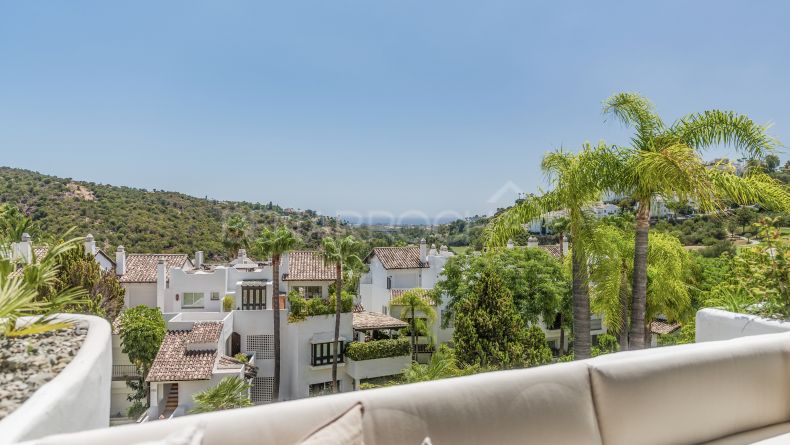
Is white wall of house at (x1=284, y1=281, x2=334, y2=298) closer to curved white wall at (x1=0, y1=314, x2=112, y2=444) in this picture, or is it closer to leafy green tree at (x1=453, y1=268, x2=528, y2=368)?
leafy green tree at (x1=453, y1=268, x2=528, y2=368)

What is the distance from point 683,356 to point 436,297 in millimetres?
14619

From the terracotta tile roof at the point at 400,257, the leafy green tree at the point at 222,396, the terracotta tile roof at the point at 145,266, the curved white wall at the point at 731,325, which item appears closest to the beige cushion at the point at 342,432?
the curved white wall at the point at 731,325

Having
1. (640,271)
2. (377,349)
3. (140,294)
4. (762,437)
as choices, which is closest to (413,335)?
(377,349)

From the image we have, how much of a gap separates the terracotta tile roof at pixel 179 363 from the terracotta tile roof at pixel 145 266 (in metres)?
5.93

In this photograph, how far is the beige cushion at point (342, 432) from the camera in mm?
1219

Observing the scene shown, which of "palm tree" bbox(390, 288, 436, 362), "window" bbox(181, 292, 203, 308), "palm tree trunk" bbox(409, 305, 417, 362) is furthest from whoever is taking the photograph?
"window" bbox(181, 292, 203, 308)

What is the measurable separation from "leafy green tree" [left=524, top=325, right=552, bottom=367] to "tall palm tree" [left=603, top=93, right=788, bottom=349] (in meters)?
7.41

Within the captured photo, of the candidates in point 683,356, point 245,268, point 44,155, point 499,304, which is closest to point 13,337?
point 683,356

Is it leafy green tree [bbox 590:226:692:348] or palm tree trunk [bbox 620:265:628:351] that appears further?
palm tree trunk [bbox 620:265:628:351]

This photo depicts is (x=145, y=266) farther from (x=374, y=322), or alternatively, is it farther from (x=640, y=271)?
(x=640, y=271)

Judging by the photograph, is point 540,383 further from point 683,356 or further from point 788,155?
point 788,155

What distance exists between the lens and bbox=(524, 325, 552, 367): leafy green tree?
1196cm

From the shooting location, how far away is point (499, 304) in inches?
468

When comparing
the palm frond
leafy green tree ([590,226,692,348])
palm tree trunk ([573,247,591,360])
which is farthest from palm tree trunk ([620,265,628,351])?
the palm frond
